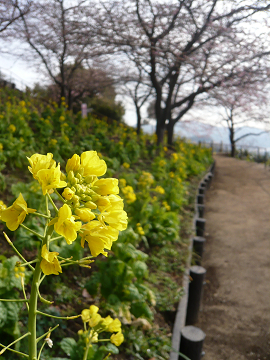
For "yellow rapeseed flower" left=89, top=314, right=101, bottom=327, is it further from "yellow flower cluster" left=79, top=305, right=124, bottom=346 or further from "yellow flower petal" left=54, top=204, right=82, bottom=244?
"yellow flower petal" left=54, top=204, right=82, bottom=244

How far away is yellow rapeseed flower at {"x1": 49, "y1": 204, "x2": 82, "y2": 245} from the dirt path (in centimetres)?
268

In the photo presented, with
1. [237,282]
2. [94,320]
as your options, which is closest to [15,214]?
[94,320]

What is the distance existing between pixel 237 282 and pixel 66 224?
4.03 metres

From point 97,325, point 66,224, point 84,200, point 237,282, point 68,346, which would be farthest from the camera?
point 237,282

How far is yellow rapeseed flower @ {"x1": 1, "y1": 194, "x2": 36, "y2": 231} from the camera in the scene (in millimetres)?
893

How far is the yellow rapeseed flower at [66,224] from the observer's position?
2.70 feet

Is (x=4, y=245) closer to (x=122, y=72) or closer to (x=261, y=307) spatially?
(x=261, y=307)

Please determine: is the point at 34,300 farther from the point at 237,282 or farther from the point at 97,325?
the point at 237,282

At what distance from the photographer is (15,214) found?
2.98 ft

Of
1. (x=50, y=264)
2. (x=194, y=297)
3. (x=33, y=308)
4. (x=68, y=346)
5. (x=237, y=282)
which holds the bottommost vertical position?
(x=237, y=282)

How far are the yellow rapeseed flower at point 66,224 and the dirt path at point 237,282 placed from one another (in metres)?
2.68

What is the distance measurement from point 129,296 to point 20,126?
14.6 feet

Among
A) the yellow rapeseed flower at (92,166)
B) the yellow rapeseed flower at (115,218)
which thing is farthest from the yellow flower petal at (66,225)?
the yellow rapeseed flower at (92,166)

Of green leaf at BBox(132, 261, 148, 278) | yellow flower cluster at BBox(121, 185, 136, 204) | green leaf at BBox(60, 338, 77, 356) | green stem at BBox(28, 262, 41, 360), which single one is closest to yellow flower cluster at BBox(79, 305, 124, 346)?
green leaf at BBox(60, 338, 77, 356)
